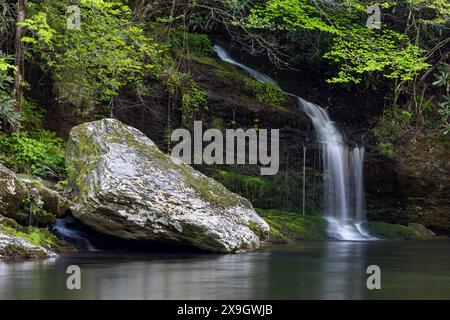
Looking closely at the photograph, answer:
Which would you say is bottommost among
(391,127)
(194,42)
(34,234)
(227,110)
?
(34,234)

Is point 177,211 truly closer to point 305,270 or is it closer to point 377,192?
point 305,270

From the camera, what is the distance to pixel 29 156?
13.2 m

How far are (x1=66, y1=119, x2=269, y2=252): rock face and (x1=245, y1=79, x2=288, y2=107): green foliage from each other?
23.4ft

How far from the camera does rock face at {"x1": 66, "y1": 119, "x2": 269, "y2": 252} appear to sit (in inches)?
423

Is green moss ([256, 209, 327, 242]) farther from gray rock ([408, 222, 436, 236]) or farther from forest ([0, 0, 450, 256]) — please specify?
gray rock ([408, 222, 436, 236])

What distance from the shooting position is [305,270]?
8672 millimetres

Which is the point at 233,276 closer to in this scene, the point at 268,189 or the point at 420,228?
the point at 268,189

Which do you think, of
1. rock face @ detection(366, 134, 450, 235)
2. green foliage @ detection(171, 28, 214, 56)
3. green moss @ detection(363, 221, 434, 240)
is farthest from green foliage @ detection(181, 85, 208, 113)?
green moss @ detection(363, 221, 434, 240)

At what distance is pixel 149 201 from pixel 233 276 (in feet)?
10.9

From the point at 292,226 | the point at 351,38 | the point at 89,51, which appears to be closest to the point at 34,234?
the point at 89,51

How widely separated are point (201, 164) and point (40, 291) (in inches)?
420

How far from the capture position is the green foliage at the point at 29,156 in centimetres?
1299
